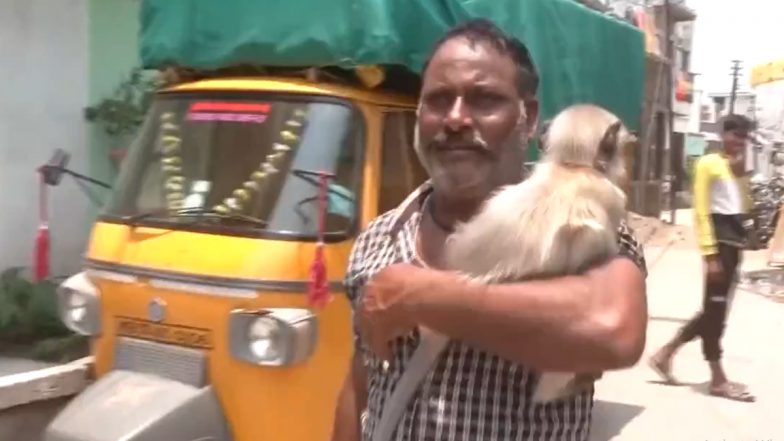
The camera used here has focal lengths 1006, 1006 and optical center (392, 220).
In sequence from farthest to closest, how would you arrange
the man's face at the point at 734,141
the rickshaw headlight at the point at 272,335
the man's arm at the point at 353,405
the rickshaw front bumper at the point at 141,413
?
the man's face at the point at 734,141 < the rickshaw headlight at the point at 272,335 < the rickshaw front bumper at the point at 141,413 < the man's arm at the point at 353,405

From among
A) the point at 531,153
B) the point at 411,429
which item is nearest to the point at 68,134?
the point at 531,153

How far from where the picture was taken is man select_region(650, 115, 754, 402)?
21.5ft

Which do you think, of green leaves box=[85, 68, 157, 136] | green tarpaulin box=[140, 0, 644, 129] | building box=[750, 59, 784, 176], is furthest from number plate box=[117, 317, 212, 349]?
building box=[750, 59, 784, 176]

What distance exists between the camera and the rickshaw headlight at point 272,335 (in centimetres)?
350

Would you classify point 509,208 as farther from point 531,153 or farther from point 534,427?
point 531,153

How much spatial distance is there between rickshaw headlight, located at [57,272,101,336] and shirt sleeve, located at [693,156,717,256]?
409cm

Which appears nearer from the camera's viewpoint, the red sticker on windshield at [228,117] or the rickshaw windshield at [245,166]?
the rickshaw windshield at [245,166]

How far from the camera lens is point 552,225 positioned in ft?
5.50

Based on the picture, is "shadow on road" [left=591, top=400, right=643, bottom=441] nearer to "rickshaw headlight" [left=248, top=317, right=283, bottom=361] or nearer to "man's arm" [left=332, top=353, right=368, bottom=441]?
"rickshaw headlight" [left=248, top=317, right=283, bottom=361]

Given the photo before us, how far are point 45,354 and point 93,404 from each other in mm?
2449

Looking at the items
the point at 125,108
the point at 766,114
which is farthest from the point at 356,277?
the point at 766,114

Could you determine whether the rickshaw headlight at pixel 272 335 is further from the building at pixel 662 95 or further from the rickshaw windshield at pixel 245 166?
the building at pixel 662 95

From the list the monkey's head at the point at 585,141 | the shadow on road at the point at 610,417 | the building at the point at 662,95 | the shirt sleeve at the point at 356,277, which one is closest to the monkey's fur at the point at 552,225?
the monkey's head at the point at 585,141

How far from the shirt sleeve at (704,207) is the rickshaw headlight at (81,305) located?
13.4 feet
